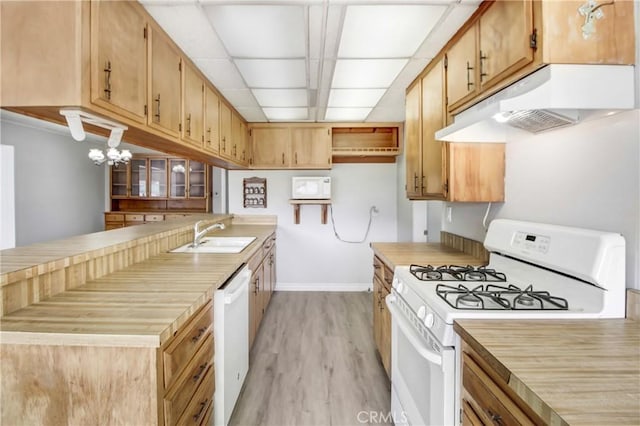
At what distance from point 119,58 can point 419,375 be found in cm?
195

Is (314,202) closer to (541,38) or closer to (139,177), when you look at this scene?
(541,38)

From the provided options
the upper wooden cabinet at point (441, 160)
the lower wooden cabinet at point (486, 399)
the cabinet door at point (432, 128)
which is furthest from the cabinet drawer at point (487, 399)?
the cabinet door at point (432, 128)

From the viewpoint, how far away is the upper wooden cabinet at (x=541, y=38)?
1110 millimetres

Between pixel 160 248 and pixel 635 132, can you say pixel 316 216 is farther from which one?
pixel 635 132

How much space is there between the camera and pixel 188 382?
1.19 meters

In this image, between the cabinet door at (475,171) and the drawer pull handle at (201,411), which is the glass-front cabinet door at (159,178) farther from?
the cabinet door at (475,171)

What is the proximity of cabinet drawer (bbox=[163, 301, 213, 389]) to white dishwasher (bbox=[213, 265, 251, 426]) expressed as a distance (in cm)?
9

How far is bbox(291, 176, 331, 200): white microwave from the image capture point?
4125 millimetres

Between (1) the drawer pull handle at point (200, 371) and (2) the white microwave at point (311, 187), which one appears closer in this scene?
(1) the drawer pull handle at point (200, 371)

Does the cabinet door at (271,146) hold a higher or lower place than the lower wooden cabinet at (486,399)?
higher

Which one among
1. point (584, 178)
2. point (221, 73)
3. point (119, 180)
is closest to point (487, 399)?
point (584, 178)

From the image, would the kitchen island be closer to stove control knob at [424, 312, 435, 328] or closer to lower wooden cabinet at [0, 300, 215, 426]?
lower wooden cabinet at [0, 300, 215, 426]

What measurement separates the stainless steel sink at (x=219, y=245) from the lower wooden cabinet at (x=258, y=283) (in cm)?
16

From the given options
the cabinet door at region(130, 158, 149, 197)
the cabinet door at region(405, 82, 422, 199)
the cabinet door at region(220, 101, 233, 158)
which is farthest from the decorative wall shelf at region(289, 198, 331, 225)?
the cabinet door at region(130, 158, 149, 197)
